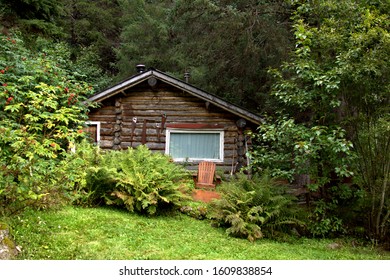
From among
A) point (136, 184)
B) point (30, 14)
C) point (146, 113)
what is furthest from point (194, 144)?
point (30, 14)

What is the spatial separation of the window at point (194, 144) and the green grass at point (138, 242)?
17.5 ft

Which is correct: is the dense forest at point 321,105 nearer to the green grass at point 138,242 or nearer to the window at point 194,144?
the green grass at point 138,242

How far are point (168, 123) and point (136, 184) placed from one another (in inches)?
222

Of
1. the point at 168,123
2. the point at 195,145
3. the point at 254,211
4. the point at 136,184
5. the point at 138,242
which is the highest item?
the point at 168,123

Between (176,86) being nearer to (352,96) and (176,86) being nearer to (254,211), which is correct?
(254,211)

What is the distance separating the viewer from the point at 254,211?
7164 mm

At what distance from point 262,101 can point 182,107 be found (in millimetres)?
5850

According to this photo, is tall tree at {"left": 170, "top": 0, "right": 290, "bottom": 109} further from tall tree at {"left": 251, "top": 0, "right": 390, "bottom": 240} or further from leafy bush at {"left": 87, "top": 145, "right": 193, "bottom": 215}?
leafy bush at {"left": 87, "top": 145, "right": 193, "bottom": 215}

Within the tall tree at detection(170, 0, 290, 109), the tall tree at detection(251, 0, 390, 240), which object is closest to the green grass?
the tall tree at detection(251, 0, 390, 240)

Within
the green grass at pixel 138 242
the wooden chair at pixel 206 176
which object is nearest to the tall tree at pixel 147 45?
the wooden chair at pixel 206 176

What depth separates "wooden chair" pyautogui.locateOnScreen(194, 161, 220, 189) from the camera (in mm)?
11828

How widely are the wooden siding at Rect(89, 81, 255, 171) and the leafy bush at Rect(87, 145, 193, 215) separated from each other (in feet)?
15.3

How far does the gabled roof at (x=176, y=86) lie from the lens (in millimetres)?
12172

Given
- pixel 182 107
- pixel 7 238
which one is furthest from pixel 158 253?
pixel 182 107
